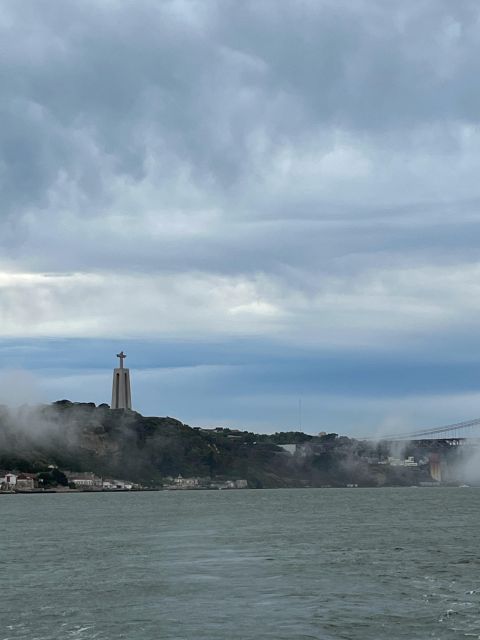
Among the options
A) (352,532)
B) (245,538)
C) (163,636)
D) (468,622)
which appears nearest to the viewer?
(163,636)

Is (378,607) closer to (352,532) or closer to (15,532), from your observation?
(352,532)

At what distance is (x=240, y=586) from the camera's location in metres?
52.2

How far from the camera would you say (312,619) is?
42.2 metres

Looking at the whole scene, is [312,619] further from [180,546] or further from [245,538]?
[245,538]

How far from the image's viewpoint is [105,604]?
4675 centimetres

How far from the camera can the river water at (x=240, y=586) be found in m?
40.3

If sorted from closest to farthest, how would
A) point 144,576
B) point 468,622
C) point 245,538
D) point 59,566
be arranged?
1. point 468,622
2. point 144,576
3. point 59,566
4. point 245,538

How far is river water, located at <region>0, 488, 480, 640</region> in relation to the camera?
40344mm

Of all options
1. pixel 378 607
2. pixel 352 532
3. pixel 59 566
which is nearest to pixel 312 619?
pixel 378 607

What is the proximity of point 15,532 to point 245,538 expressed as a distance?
29379 millimetres

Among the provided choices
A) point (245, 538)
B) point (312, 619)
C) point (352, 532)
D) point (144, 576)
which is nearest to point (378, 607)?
point (312, 619)

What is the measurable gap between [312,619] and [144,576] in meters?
17.5

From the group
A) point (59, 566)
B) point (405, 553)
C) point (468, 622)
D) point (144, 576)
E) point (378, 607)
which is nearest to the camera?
point (468, 622)

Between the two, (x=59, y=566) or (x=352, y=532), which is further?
(x=352, y=532)
